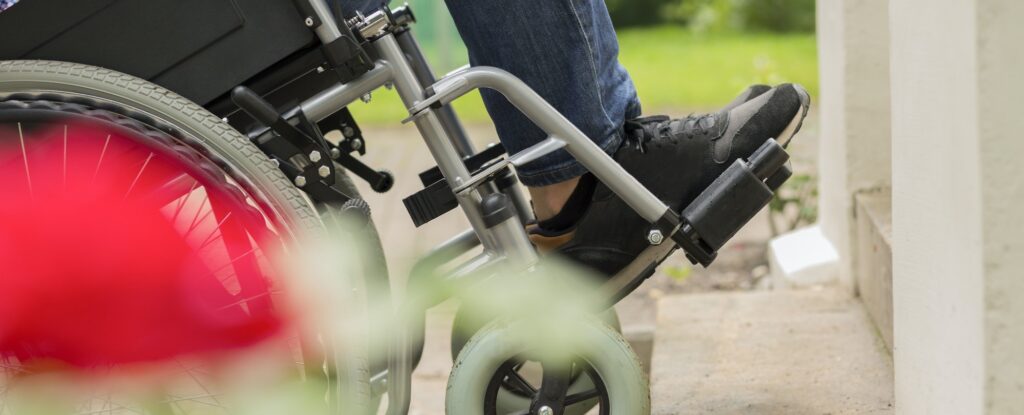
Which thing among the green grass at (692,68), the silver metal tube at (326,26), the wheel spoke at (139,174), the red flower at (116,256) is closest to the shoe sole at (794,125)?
the silver metal tube at (326,26)

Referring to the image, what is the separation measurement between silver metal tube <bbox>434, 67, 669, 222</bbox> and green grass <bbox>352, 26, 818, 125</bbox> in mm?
2513

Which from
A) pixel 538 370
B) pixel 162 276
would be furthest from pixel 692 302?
pixel 162 276

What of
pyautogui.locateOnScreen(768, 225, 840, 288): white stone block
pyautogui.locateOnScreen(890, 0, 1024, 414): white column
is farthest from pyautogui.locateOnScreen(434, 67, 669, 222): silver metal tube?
pyautogui.locateOnScreen(768, 225, 840, 288): white stone block

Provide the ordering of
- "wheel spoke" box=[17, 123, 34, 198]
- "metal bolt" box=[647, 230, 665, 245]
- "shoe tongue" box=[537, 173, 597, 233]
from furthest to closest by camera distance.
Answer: "shoe tongue" box=[537, 173, 597, 233] → "metal bolt" box=[647, 230, 665, 245] → "wheel spoke" box=[17, 123, 34, 198]

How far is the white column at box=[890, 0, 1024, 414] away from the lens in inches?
49.2

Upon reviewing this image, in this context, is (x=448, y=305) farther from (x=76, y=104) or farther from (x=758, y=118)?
(x=76, y=104)

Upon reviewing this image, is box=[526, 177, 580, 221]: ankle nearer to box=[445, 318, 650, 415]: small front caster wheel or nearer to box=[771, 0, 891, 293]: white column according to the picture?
box=[445, 318, 650, 415]: small front caster wheel

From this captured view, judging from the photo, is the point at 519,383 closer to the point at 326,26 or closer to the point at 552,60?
the point at 552,60

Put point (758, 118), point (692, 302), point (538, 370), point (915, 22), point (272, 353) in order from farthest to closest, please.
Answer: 1. point (692, 302)
2. point (538, 370)
3. point (758, 118)
4. point (272, 353)
5. point (915, 22)

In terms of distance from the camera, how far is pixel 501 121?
1829 mm

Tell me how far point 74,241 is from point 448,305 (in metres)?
2.08

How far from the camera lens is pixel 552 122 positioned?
1653mm

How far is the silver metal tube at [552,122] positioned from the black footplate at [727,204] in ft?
0.24

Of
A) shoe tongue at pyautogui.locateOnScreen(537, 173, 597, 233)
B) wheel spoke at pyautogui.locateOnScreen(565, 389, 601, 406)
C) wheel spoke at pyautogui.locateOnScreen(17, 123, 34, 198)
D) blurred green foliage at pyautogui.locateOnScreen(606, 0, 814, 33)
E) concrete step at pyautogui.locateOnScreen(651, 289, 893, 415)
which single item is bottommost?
blurred green foliage at pyautogui.locateOnScreen(606, 0, 814, 33)
